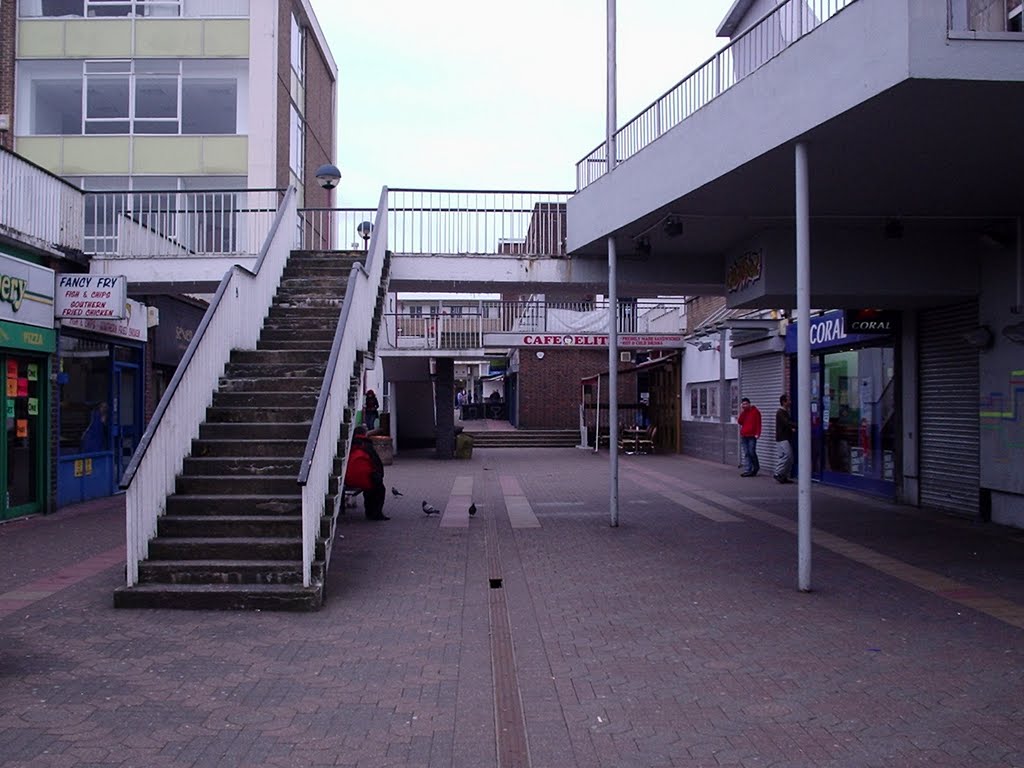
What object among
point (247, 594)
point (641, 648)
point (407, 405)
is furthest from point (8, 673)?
point (407, 405)

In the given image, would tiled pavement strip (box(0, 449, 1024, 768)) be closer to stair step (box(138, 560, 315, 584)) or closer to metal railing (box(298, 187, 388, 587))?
stair step (box(138, 560, 315, 584))

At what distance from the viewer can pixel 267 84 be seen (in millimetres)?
23938

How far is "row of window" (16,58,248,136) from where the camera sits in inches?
933

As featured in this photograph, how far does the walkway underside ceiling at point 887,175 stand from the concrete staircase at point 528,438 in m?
21.1

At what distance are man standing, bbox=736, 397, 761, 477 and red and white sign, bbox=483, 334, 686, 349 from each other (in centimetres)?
851

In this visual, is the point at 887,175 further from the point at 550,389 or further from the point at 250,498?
the point at 550,389

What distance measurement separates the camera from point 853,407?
16922mm

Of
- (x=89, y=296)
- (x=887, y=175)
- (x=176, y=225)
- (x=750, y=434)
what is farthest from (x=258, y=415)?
(x=750, y=434)

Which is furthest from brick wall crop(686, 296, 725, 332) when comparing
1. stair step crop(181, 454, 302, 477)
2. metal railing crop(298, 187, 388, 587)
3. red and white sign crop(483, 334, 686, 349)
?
stair step crop(181, 454, 302, 477)

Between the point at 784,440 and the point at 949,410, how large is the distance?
17.6ft

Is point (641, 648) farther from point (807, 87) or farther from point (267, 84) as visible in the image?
point (267, 84)

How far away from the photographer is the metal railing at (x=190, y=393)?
8.02m

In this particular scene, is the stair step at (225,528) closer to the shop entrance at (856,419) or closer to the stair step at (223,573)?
the stair step at (223,573)

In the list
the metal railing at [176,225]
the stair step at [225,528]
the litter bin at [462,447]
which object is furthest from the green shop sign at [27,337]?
the litter bin at [462,447]
